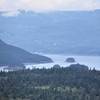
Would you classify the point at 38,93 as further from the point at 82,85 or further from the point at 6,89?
the point at 82,85

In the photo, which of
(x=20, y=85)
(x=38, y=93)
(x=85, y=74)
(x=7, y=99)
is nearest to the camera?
(x=7, y=99)

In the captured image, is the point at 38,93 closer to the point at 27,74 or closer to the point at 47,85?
the point at 47,85

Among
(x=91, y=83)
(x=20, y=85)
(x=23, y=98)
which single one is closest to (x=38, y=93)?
(x=23, y=98)

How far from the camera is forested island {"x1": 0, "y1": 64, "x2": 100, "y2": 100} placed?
302 feet

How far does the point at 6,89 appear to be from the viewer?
9962 cm

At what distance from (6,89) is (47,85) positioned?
1058 cm

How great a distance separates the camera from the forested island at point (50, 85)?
92188 mm

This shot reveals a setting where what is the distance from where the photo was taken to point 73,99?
90.4 m

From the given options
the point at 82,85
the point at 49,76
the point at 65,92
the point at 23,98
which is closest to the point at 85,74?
the point at 49,76

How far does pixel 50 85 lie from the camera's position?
345 ft

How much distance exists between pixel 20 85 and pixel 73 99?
57.5ft

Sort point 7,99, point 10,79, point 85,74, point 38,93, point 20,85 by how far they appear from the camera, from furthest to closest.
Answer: point 85,74 → point 10,79 → point 20,85 → point 38,93 → point 7,99

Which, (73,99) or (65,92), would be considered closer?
(73,99)

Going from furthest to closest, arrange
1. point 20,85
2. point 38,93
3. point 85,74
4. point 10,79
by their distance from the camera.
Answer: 1. point 85,74
2. point 10,79
3. point 20,85
4. point 38,93
